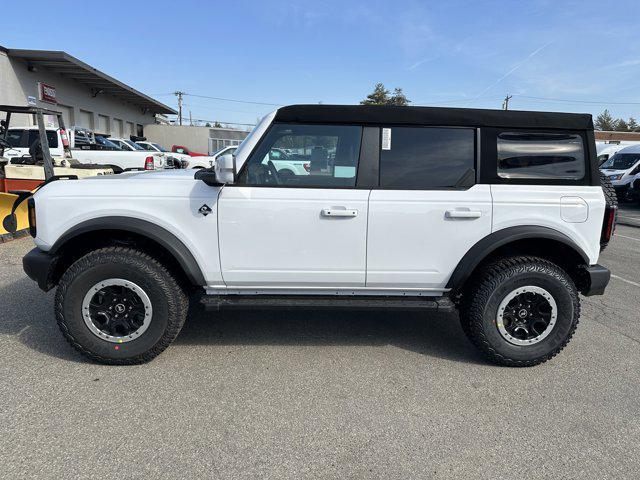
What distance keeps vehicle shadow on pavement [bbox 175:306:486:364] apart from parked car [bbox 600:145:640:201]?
14.7m

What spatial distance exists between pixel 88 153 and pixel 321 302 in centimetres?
1338

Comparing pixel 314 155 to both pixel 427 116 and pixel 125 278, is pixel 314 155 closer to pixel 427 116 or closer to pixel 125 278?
pixel 427 116

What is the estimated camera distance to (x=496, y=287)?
3.21m

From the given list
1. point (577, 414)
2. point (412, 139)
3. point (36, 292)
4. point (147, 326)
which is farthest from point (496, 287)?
point (36, 292)

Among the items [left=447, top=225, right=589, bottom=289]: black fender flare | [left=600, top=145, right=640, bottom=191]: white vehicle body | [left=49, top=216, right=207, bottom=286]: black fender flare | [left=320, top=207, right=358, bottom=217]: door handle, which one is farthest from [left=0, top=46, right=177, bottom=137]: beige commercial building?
[left=600, top=145, right=640, bottom=191]: white vehicle body

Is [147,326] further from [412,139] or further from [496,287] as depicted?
[496,287]

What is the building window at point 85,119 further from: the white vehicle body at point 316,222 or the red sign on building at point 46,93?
the white vehicle body at point 316,222

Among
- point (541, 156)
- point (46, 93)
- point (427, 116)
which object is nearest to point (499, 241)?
point (541, 156)

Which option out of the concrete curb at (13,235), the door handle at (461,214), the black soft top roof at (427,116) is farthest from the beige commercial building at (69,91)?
the door handle at (461,214)

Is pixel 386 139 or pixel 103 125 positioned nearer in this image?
pixel 386 139

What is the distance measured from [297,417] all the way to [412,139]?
2.10 meters

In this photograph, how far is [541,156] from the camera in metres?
3.23

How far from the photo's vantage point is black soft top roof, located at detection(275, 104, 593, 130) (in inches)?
125

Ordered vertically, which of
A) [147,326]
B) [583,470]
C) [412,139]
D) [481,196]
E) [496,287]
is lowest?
[583,470]
